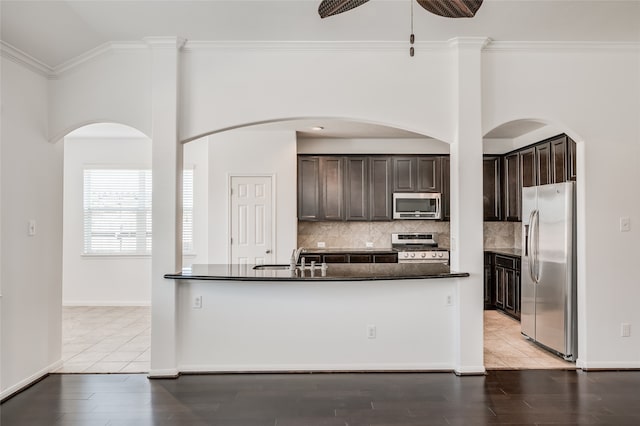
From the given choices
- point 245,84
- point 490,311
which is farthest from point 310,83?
point 490,311

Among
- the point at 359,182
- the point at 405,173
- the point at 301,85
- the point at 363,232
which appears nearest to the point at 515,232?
the point at 405,173

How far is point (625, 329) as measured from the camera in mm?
3945

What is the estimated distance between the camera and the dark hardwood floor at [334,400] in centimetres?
298

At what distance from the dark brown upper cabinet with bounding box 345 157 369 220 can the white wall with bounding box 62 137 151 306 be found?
3377mm

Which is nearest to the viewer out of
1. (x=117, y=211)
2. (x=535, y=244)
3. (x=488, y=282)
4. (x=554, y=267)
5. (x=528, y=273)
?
(x=554, y=267)

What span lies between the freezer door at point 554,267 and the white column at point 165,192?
3.69 m

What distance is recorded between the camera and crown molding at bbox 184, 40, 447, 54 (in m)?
3.84

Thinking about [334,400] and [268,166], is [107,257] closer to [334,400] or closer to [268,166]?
[268,166]

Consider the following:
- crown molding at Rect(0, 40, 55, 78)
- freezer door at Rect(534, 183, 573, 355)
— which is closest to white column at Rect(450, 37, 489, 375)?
freezer door at Rect(534, 183, 573, 355)

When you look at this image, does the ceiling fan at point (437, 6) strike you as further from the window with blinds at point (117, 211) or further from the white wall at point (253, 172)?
the window with blinds at point (117, 211)

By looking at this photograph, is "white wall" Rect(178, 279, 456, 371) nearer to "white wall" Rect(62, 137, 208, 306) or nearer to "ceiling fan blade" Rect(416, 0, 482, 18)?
"ceiling fan blade" Rect(416, 0, 482, 18)

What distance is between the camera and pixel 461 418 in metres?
2.99

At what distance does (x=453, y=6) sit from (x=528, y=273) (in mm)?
3583

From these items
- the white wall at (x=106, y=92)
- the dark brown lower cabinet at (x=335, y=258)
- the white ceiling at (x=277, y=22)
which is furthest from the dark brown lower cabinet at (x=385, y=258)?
the white wall at (x=106, y=92)
